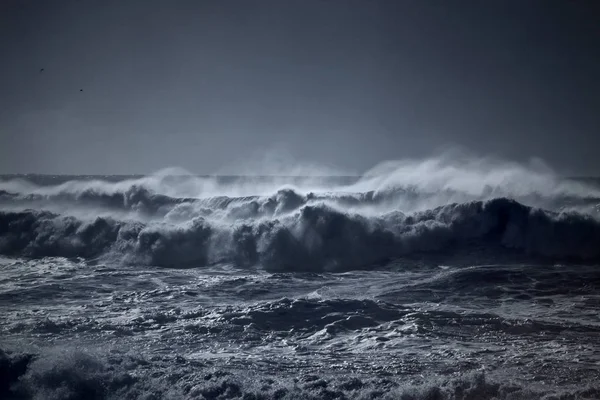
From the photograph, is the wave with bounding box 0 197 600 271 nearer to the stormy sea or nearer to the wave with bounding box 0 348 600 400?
the stormy sea

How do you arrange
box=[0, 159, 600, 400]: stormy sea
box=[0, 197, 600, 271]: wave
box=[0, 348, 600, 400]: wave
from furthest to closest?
box=[0, 197, 600, 271]: wave → box=[0, 159, 600, 400]: stormy sea → box=[0, 348, 600, 400]: wave

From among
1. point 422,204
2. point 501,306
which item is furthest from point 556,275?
point 422,204

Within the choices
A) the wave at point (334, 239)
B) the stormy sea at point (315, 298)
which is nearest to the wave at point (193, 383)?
the stormy sea at point (315, 298)

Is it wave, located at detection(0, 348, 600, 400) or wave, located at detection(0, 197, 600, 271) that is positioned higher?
wave, located at detection(0, 197, 600, 271)

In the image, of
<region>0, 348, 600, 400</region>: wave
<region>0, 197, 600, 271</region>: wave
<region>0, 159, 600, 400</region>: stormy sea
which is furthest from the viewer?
<region>0, 197, 600, 271</region>: wave

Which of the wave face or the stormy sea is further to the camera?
the wave face

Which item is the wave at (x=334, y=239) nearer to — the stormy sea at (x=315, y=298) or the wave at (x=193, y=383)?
the stormy sea at (x=315, y=298)

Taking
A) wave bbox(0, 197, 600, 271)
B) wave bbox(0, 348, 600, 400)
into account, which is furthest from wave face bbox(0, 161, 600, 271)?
wave bbox(0, 348, 600, 400)
